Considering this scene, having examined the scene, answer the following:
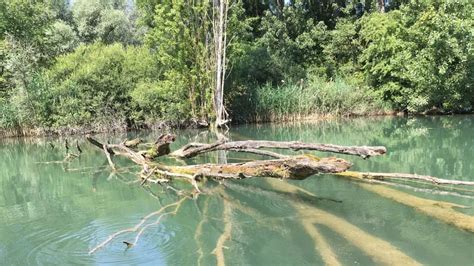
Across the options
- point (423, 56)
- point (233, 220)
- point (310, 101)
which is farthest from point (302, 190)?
point (423, 56)

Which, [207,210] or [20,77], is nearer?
[207,210]

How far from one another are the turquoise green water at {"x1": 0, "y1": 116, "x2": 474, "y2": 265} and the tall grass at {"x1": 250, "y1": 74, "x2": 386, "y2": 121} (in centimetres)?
1071

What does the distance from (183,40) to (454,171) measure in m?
12.6

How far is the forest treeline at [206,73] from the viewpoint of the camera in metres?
19.3

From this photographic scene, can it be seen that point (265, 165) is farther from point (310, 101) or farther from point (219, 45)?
point (310, 101)

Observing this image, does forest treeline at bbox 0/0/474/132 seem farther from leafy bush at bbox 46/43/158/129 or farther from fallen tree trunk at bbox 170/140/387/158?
fallen tree trunk at bbox 170/140/387/158

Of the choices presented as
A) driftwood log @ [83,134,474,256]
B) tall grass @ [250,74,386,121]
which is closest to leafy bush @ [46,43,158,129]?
tall grass @ [250,74,386,121]

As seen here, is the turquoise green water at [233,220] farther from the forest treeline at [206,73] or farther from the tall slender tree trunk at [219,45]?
the forest treeline at [206,73]

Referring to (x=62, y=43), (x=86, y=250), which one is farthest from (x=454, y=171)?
(x=62, y=43)

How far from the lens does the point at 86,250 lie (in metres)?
5.29

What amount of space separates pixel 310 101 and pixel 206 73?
216 inches

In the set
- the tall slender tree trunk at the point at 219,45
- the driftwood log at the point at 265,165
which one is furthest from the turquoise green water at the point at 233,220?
the tall slender tree trunk at the point at 219,45

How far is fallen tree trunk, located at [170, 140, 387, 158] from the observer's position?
5.78 meters

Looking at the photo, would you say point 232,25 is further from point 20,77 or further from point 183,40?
point 20,77
